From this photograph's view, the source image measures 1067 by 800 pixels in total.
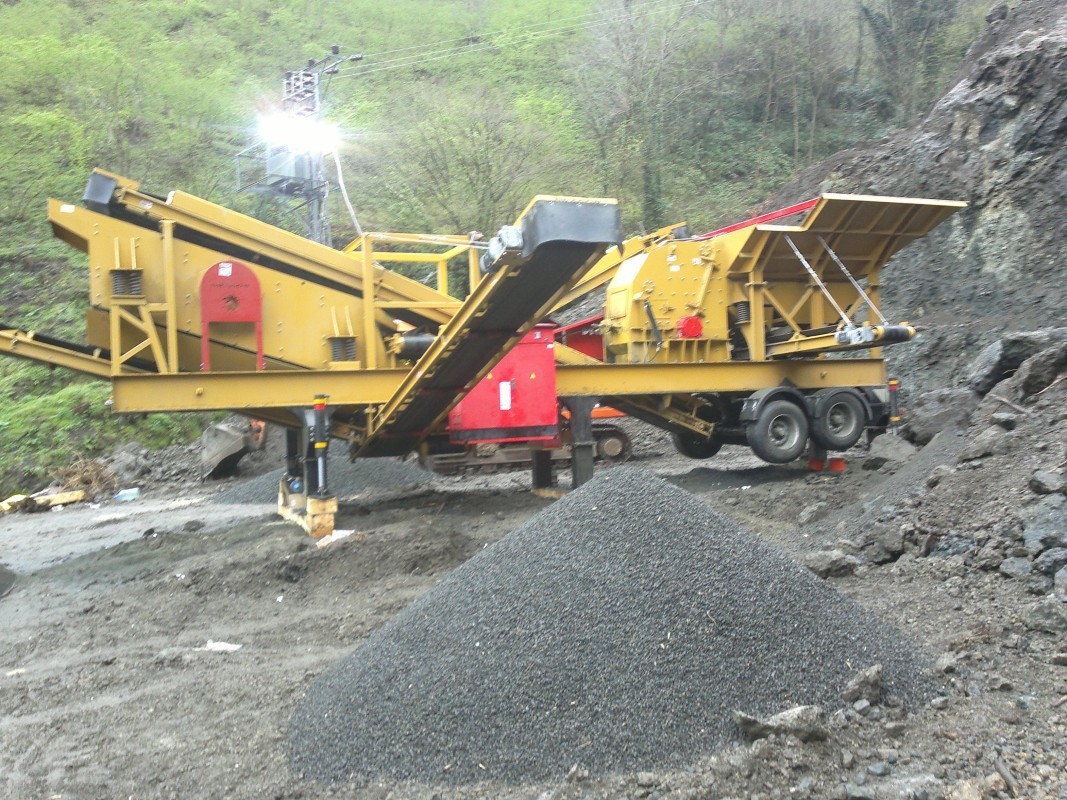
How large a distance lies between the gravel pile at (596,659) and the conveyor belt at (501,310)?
159 centimetres

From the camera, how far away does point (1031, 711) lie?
Result: 3.14 m

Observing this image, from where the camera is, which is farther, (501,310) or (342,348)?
(342,348)

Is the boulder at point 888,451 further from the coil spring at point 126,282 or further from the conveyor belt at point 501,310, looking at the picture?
the coil spring at point 126,282

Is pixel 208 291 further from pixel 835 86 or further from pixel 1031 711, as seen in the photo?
pixel 835 86

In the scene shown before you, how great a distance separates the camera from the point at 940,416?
895cm

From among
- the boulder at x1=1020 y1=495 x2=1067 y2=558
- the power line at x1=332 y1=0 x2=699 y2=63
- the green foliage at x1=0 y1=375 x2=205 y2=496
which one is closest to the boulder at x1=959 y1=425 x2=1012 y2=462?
the boulder at x1=1020 y1=495 x2=1067 y2=558

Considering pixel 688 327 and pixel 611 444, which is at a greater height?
pixel 688 327

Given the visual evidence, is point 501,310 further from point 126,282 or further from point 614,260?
point 614,260

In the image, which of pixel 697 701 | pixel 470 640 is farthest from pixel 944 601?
pixel 470 640

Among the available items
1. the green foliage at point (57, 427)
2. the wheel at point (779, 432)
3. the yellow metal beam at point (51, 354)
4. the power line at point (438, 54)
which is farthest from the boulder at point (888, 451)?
the power line at point (438, 54)

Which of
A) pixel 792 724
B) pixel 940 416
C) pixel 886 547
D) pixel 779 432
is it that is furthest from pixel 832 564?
pixel 779 432

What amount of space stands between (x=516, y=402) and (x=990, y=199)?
35.5 feet

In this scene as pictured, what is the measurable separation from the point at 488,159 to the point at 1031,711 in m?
17.8

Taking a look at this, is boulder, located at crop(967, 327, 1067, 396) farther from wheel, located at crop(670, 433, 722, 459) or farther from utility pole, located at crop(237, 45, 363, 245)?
utility pole, located at crop(237, 45, 363, 245)
